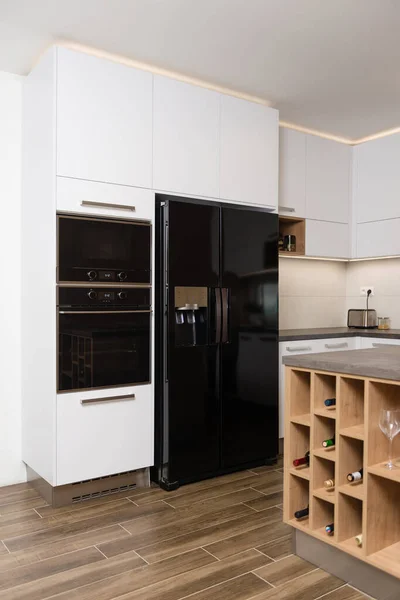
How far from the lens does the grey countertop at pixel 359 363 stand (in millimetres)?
2057

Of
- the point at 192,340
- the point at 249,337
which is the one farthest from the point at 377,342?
the point at 192,340

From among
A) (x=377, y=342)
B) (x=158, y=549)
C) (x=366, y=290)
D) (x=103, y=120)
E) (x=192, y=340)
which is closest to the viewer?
(x=158, y=549)

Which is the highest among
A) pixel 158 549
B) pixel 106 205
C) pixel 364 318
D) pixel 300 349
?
pixel 106 205

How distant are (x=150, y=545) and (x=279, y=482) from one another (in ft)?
3.83

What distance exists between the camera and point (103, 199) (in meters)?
A: 3.18

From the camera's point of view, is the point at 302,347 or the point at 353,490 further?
the point at 302,347

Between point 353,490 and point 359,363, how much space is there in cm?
52

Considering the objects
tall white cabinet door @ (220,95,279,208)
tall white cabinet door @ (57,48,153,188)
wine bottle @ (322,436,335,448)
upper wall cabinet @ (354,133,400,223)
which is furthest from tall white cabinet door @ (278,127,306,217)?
wine bottle @ (322,436,335,448)

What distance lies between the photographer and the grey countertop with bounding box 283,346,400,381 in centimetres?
206

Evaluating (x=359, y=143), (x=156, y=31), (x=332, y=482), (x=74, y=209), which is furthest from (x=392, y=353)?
(x=359, y=143)

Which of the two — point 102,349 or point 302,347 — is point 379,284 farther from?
point 102,349

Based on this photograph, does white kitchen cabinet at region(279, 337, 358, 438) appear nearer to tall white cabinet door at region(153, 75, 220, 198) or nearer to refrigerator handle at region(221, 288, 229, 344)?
refrigerator handle at region(221, 288, 229, 344)

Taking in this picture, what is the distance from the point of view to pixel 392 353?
2.58 meters

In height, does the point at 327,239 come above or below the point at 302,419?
above
